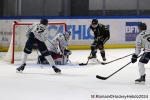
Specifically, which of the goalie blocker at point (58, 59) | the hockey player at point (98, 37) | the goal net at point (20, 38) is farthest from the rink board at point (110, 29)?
the goalie blocker at point (58, 59)

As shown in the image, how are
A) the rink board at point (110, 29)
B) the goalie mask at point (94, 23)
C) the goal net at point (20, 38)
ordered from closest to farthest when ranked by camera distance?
the goalie mask at point (94, 23) → the goal net at point (20, 38) → the rink board at point (110, 29)

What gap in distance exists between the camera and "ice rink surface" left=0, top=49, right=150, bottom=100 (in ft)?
23.0

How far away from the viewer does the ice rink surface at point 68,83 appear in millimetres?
7006

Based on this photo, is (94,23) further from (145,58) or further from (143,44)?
(145,58)

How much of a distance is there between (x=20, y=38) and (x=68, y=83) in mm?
4266

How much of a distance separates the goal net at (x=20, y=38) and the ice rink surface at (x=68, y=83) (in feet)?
1.42

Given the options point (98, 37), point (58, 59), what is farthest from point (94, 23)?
point (58, 59)

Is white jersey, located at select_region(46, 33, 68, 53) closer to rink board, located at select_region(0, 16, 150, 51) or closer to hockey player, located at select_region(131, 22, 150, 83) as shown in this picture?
A: hockey player, located at select_region(131, 22, 150, 83)

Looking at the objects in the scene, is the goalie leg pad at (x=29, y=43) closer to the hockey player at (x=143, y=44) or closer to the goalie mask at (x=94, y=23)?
the goalie mask at (x=94, y=23)

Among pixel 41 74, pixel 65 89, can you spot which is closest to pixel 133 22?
pixel 41 74

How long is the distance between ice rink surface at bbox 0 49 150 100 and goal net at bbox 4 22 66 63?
0.43 metres

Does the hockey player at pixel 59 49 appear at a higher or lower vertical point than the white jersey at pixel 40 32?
lower

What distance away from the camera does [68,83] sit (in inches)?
329

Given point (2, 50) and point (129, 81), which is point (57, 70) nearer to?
point (129, 81)
